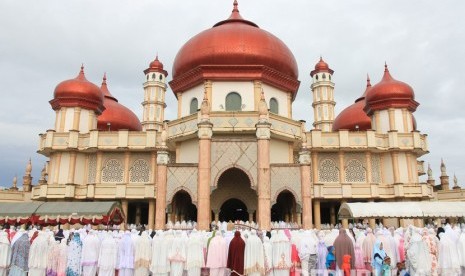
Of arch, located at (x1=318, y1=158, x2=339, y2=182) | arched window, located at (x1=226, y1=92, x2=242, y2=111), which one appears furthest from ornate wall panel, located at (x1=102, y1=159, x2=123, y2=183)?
arch, located at (x1=318, y1=158, x2=339, y2=182)

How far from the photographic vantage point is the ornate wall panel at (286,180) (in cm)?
1852

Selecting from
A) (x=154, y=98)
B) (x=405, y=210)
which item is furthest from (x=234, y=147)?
(x=154, y=98)

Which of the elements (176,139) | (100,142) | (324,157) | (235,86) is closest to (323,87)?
(324,157)

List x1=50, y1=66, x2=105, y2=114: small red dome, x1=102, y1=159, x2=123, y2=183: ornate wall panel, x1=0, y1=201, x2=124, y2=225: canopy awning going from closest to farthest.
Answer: x1=0, y1=201, x2=124, y2=225: canopy awning
x1=102, y1=159, x2=123, y2=183: ornate wall panel
x1=50, y1=66, x2=105, y2=114: small red dome

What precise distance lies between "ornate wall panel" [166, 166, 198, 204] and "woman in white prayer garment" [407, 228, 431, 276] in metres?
11.0

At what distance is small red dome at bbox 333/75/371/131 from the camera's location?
30062mm

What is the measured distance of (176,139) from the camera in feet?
71.3

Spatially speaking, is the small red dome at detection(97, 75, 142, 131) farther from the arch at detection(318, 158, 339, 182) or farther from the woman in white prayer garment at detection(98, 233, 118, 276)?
the woman in white prayer garment at detection(98, 233, 118, 276)

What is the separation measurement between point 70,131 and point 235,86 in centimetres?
1086

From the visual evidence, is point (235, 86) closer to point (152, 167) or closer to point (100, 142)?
point (152, 167)

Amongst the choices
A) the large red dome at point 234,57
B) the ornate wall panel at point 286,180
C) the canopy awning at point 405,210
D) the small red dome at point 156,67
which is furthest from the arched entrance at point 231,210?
the small red dome at point 156,67

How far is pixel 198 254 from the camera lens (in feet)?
32.8

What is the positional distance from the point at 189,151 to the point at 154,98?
14003 millimetres

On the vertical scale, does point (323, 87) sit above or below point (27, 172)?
above
